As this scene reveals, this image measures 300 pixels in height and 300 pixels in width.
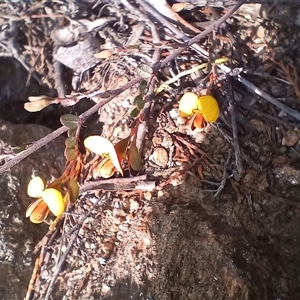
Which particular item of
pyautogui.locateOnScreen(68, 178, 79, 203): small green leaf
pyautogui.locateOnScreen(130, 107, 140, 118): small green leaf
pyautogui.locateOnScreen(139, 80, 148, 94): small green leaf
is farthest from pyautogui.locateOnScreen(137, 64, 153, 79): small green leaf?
pyautogui.locateOnScreen(68, 178, 79, 203): small green leaf

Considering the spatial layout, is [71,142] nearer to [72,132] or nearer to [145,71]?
[72,132]

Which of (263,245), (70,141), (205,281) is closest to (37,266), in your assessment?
(70,141)

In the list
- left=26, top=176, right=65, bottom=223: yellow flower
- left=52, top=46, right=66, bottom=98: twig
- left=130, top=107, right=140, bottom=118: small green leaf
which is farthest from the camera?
left=52, top=46, right=66, bottom=98: twig

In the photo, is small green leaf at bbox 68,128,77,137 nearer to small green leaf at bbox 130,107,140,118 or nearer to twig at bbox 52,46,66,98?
small green leaf at bbox 130,107,140,118

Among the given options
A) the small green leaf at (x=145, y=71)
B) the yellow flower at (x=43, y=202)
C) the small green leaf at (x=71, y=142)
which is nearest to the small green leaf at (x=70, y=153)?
the small green leaf at (x=71, y=142)

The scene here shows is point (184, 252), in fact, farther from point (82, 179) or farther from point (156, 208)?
point (82, 179)
